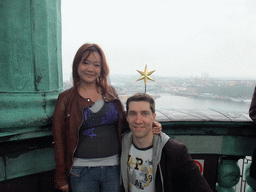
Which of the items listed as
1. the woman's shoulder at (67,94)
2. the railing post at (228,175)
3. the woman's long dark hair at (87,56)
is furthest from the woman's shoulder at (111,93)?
the railing post at (228,175)

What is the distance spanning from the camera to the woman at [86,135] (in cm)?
144

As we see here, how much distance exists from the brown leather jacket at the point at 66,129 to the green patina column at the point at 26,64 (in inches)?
5.3

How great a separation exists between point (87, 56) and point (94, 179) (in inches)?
42.1

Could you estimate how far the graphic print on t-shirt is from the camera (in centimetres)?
146

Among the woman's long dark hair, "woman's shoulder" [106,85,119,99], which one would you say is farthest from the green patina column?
"woman's shoulder" [106,85,119,99]

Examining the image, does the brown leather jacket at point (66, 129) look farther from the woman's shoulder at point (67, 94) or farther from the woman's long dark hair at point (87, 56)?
the woman's long dark hair at point (87, 56)

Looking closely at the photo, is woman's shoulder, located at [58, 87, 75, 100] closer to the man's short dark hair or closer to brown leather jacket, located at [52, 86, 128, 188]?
brown leather jacket, located at [52, 86, 128, 188]

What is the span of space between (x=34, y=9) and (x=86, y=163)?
1.35m

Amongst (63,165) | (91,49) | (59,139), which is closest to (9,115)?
(59,139)

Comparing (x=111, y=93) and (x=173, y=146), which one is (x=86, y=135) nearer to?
(x=111, y=93)

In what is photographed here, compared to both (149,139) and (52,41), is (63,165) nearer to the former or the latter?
(149,139)

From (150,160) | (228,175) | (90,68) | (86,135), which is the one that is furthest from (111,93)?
(228,175)

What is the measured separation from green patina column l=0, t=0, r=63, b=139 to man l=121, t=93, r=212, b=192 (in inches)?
30.0

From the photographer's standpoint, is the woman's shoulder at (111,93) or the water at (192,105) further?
the water at (192,105)
